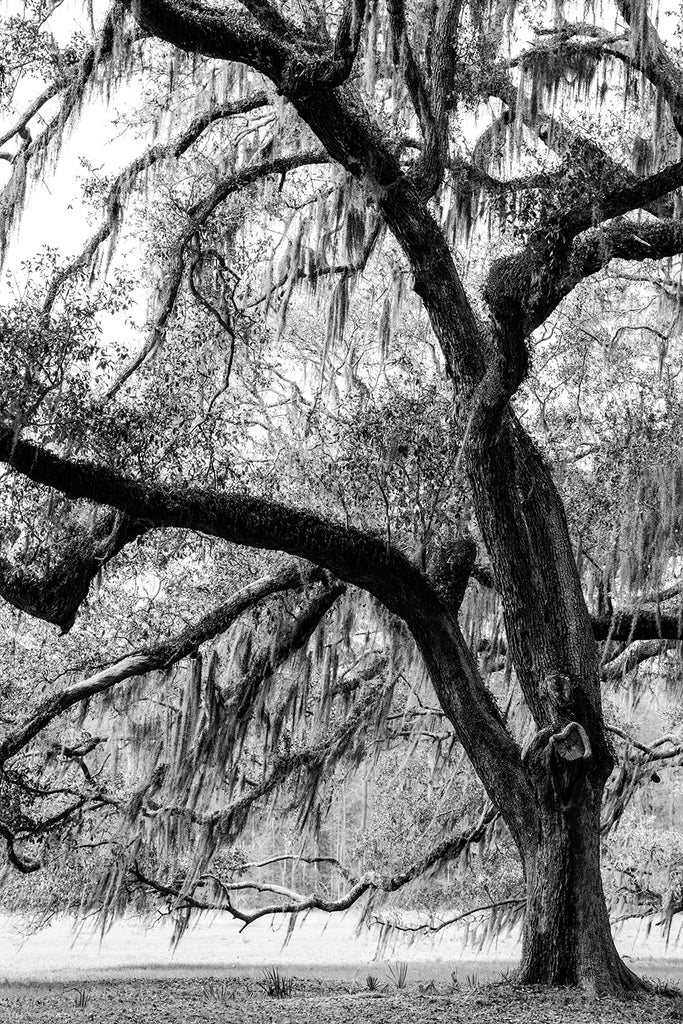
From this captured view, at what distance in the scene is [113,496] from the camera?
17.6 ft

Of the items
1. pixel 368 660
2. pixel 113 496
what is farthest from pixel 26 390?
pixel 368 660

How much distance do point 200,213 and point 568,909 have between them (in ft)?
16.3

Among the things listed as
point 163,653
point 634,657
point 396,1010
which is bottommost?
point 396,1010

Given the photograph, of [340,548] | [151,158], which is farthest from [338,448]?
[151,158]

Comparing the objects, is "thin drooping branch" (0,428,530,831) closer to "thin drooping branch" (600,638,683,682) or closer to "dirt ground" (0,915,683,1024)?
"dirt ground" (0,915,683,1024)

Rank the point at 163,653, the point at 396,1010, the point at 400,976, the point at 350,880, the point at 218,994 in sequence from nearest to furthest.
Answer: the point at 396,1010
the point at 218,994
the point at 163,653
the point at 400,976
the point at 350,880

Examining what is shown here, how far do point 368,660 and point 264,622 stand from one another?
2245 millimetres

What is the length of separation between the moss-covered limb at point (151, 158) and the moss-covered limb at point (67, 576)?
1.86m

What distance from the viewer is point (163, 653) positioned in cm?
705

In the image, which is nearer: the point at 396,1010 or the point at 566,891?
the point at 396,1010

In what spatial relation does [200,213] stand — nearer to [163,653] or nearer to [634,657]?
[163,653]

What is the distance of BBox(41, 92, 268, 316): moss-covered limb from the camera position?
682 centimetres

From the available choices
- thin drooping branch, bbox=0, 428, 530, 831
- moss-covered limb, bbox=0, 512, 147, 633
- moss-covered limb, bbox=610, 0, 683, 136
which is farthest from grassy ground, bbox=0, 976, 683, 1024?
moss-covered limb, bbox=610, 0, 683, 136

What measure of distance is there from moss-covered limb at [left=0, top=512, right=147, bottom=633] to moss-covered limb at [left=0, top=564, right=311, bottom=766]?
110 centimetres
